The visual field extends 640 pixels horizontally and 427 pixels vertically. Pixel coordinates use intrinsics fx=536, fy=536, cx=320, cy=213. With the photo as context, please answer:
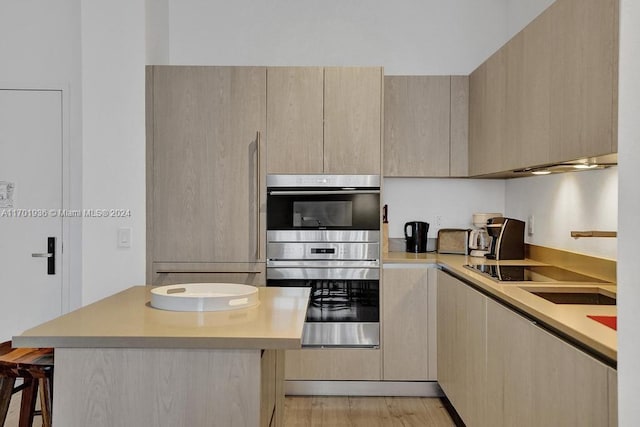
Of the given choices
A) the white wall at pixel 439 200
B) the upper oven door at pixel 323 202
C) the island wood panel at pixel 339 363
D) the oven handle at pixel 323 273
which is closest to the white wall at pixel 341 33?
the white wall at pixel 439 200

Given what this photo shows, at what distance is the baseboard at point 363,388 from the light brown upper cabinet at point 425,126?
1.36 meters

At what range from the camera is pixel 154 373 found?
5.05 ft

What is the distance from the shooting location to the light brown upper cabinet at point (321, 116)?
10.8 ft

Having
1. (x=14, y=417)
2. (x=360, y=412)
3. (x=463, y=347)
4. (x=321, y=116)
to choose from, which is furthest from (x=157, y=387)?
(x=321, y=116)

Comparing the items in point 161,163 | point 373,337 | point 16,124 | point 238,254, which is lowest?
point 373,337

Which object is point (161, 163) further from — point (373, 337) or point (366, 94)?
point (373, 337)

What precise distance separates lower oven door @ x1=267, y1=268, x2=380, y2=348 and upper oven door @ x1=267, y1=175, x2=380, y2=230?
0.28 m

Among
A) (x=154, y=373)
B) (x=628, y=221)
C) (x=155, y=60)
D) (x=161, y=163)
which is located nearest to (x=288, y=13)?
(x=155, y=60)

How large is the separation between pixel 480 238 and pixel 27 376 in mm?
2699

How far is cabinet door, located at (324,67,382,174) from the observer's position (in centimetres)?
329

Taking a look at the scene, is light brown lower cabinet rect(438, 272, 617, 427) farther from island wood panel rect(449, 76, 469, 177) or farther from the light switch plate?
the light switch plate

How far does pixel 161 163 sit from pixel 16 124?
3.60ft

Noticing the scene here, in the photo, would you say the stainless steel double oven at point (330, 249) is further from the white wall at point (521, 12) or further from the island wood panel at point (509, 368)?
the white wall at point (521, 12)

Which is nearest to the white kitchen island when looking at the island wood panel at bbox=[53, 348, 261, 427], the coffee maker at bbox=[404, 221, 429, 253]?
the island wood panel at bbox=[53, 348, 261, 427]
